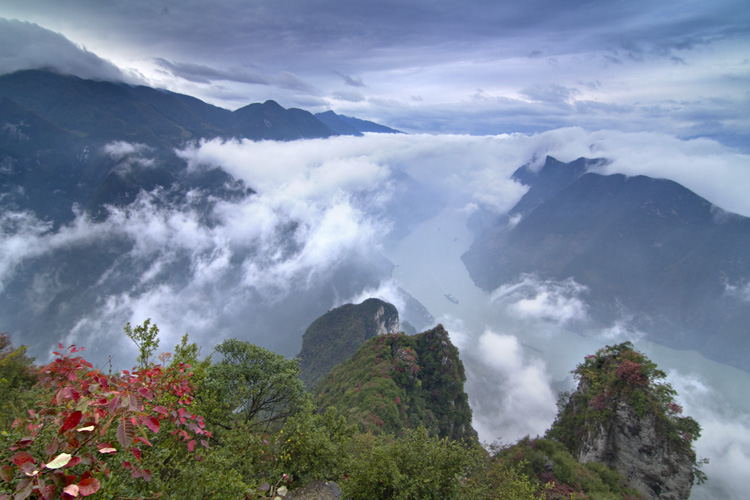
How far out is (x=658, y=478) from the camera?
26594mm

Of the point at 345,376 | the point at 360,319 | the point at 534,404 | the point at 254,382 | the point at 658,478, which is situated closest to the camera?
the point at 254,382

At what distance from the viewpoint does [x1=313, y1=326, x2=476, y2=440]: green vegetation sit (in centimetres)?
4359

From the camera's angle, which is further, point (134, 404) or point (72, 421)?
point (134, 404)

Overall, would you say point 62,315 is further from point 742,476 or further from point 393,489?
point 742,476

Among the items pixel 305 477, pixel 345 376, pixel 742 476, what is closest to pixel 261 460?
pixel 305 477

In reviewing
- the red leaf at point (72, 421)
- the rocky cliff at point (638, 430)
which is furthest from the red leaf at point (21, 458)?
the rocky cliff at point (638, 430)

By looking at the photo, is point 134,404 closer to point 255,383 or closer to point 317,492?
point 317,492

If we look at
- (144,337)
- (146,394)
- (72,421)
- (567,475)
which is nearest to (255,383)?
(144,337)

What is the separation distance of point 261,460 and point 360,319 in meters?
99.3

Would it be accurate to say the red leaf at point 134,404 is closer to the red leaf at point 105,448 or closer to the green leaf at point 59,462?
the red leaf at point 105,448

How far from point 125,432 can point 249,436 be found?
9.91 metres

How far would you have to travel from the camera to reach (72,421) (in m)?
3.43

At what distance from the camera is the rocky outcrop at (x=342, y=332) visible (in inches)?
4030

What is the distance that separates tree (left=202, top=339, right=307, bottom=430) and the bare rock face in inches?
1194
